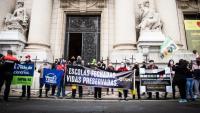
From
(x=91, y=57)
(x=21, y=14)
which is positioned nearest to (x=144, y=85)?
(x=91, y=57)

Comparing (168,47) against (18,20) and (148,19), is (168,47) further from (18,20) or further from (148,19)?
(18,20)

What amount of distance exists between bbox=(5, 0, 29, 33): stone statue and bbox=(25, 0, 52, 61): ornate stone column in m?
0.59

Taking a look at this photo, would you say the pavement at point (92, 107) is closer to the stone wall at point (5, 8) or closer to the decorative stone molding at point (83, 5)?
the stone wall at point (5, 8)

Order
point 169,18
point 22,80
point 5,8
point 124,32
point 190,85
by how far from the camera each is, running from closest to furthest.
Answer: point 190,85, point 22,80, point 124,32, point 169,18, point 5,8

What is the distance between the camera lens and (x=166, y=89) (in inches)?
466

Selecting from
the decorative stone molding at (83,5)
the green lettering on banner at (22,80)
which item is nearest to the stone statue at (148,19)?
the decorative stone molding at (83,5)

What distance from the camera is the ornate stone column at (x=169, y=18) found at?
16.2 metres

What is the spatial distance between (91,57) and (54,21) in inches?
145

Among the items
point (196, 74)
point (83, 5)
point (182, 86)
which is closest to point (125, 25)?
point (83, 5)

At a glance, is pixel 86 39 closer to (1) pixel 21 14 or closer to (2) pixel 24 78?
(1) pixel 21 14

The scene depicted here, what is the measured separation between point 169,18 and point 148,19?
4.87ft

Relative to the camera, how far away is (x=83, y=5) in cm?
1866

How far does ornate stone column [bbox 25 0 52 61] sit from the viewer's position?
1577cm

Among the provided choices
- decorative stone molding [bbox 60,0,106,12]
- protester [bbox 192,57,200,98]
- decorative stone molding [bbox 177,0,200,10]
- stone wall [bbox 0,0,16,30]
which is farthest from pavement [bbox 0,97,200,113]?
decorative stone molding [bbox 177,0,200,10]
